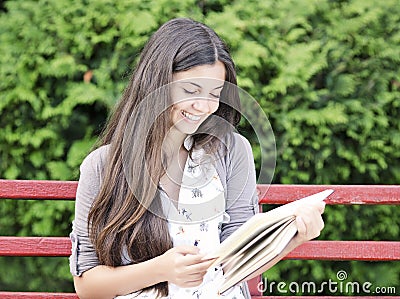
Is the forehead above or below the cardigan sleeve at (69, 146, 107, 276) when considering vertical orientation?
above

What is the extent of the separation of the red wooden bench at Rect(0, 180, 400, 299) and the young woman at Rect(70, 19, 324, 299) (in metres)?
0.36

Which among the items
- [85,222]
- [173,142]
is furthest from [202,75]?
[85,222]

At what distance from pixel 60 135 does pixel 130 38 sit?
48cm

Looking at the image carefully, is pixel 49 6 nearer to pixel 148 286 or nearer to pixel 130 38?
pixel 130 38

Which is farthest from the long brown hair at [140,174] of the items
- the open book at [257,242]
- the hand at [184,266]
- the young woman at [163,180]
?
the open book at [257,242]

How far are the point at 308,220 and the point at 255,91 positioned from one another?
4.96 feet

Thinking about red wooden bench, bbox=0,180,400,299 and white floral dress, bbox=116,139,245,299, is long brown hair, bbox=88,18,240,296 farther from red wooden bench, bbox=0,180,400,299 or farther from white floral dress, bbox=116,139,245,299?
red wooden bench, bbox=0,180,400,299

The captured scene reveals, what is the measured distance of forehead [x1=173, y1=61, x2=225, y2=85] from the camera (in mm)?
1805

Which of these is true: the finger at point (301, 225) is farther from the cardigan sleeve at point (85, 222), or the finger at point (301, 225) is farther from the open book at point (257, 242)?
the cardigan sleeve at point (85, 222)

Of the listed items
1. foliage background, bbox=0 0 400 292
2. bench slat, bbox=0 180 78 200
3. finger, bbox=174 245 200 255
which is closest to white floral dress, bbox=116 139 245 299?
finger, bbox=174 245 200 255

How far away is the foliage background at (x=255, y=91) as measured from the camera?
3121 mm

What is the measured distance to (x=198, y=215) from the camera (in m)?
1.95

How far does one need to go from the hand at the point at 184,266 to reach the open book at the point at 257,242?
0.08 metres

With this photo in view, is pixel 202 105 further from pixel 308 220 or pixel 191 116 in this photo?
pixel 308 220
